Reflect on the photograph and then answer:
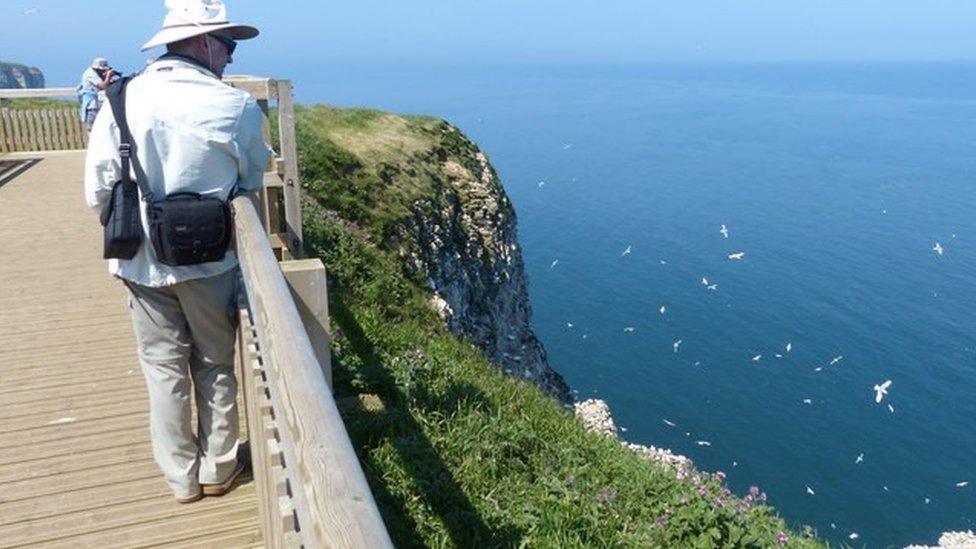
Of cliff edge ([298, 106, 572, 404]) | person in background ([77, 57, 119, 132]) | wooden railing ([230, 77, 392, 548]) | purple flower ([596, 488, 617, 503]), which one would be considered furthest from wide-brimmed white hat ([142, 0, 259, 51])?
person in background ([77, 57, 119, 132])

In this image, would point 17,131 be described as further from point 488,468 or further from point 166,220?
point 166,220

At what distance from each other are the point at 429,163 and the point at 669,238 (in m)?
54.8

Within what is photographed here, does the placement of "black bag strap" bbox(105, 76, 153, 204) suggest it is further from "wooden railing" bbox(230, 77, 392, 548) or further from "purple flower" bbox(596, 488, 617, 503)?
"purple flower" bbox(596, 488, 617, 503)

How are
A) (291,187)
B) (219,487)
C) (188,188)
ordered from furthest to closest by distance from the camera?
1. (291,187)
2. (219,487)
3. (188,188)

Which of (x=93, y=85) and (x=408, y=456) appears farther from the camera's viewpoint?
(x=93, y=85)

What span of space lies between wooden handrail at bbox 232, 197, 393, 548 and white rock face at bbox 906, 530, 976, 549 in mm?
35726

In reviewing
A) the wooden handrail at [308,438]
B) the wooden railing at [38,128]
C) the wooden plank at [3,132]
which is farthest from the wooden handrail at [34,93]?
the wooden handrail at [308,438]

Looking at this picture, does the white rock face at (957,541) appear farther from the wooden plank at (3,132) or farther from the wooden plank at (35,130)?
the wooden plank at (3,132)

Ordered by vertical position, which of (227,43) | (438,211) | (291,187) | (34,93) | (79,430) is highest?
(227,43)

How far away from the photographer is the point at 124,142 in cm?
374

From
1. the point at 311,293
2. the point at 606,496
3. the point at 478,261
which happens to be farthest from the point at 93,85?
the point at 311,293

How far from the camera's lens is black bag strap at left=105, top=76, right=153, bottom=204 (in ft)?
12.1

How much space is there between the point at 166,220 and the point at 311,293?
29.8 inches

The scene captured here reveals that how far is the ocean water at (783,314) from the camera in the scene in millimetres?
41031
